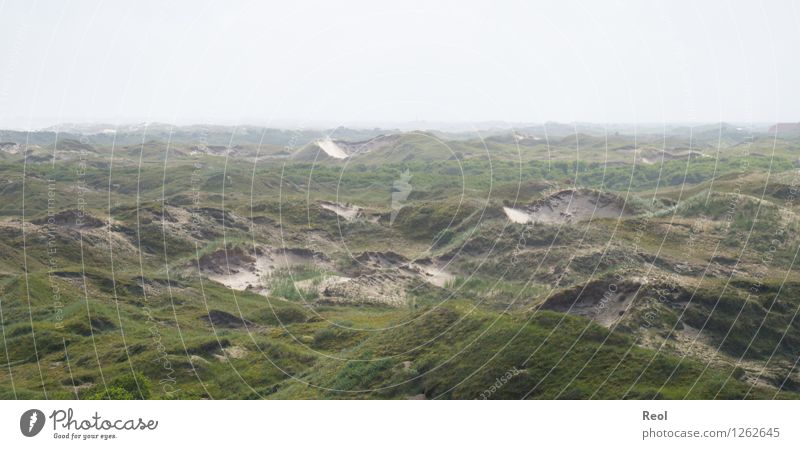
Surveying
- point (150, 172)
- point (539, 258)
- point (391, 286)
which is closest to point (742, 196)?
point (539, 258)

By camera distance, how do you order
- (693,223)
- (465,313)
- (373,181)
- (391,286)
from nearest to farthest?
(465,313)
(391,286)
(693,223)
(373,181)

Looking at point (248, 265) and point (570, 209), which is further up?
point (570, 209)

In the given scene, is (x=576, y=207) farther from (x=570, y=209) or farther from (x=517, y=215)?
(x=517, y=215)

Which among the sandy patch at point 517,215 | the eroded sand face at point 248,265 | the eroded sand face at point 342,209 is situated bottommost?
the eroded sand face at point 248,265

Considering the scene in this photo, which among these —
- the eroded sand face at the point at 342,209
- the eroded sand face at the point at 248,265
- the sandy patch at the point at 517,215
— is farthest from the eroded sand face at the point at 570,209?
the eroded sand face at the point at 248,265

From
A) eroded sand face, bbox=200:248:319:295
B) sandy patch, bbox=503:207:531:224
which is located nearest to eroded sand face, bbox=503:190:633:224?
sandy patch, bbox=503:207:531:224

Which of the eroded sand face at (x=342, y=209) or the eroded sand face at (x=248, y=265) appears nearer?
the eroded sand face at (x=248, y=265)

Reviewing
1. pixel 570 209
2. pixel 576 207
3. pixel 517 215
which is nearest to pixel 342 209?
pixel 517 215

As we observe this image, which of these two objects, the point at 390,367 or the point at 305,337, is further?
the point at 305,337

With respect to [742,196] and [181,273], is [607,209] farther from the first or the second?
[181,273]

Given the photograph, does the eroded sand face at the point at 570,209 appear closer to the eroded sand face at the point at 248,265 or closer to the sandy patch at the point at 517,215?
the sandy patch at the point at 517,215

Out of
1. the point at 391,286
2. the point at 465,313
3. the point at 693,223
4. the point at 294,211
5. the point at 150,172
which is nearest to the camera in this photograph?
the point at 465,313
